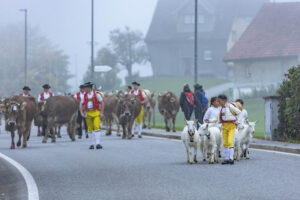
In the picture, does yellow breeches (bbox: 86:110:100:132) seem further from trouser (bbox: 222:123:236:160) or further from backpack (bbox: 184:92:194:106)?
backpack (bbox: 184:92:194:106)

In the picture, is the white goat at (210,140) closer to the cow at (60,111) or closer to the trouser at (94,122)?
the trouser at (94,122)

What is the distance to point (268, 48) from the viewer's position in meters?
73.9

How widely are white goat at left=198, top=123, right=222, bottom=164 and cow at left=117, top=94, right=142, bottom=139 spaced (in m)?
10.5

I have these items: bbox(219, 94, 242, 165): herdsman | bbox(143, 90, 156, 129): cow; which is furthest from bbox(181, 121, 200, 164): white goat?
bbox(143, 90, 156, 129): cow

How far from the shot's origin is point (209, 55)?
98.8 metres

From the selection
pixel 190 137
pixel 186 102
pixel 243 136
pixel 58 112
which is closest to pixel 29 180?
pixel 190 137

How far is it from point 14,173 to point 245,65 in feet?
206

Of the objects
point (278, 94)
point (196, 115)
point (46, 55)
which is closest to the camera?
point (278, 94)

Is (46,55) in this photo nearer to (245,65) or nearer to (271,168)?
(245,65)

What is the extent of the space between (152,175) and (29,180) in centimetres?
225

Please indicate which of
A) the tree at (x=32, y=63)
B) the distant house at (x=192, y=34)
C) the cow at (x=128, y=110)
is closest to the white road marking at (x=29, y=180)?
the cow at (x=128, y=110)

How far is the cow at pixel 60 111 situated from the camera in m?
27.6

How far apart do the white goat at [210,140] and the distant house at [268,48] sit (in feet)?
180

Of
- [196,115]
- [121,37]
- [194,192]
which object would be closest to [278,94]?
[196,115]
